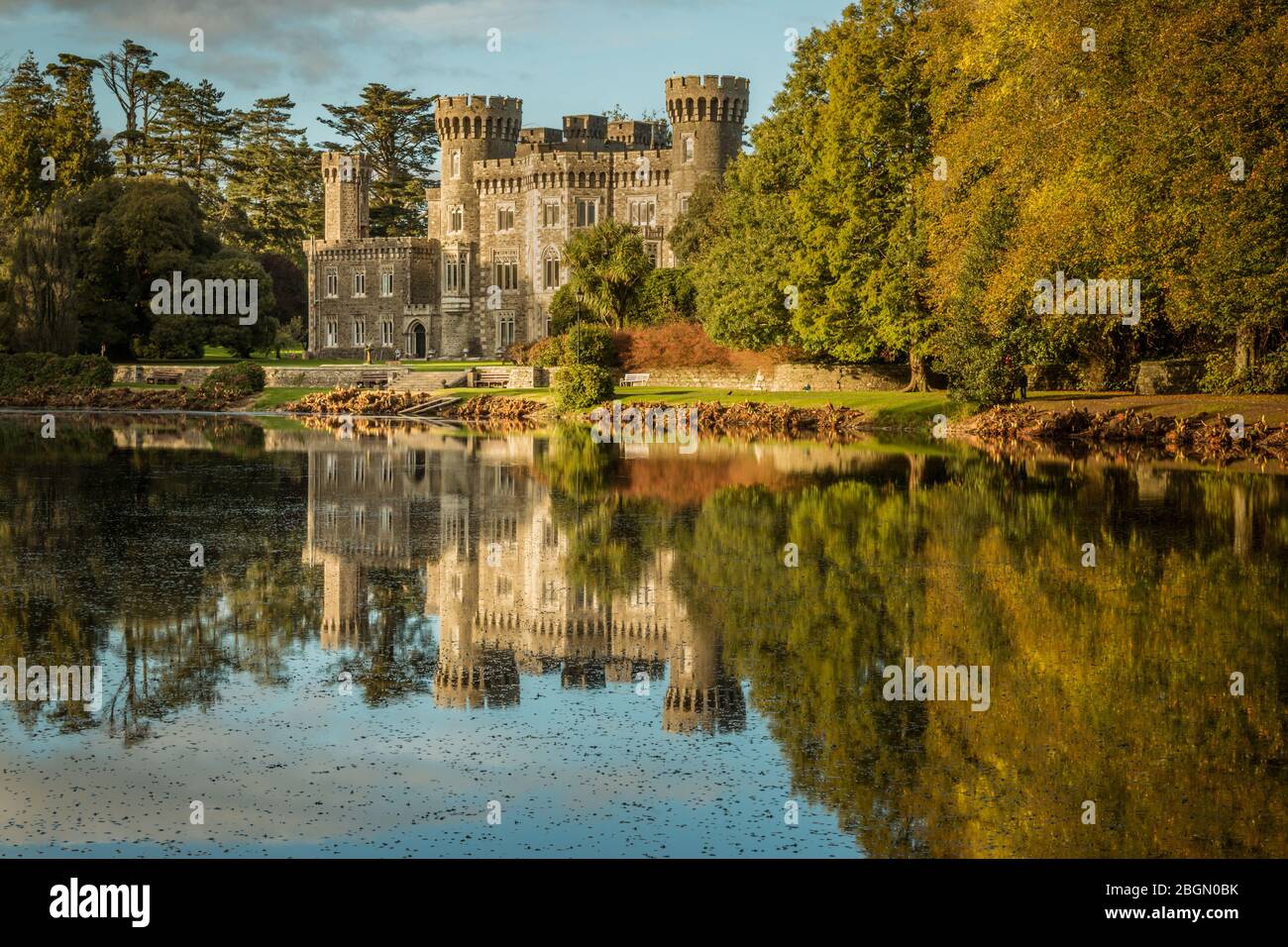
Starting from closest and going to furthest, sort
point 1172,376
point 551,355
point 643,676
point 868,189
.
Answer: point 643,676 < point 1172,376 < point 868,189 < point 551,355

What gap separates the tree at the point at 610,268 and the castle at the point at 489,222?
1587 centimetres

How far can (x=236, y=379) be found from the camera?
62594 millimetres

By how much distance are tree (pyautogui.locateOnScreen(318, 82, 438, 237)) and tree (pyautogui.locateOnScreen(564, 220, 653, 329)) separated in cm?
4217

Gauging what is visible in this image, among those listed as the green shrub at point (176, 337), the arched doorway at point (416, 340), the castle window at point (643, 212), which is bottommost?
the green shrub at point (176, 337)

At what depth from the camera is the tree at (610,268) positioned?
2827 inches

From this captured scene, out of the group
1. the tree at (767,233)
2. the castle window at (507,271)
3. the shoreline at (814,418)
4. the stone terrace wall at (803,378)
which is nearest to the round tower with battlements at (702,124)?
the castle window at (507,271)

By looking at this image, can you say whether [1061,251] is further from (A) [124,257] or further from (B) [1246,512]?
(A) [124,257]

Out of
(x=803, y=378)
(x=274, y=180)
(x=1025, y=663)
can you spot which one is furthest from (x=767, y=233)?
(x=274, y=180)

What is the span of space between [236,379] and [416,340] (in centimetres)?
3458

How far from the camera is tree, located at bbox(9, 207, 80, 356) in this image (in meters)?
63.2

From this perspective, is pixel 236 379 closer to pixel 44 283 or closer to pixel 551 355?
pixel 44 283

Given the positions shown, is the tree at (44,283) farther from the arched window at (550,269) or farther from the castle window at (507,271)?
the castle window at (507,271)

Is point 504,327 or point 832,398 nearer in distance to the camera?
point 832,398

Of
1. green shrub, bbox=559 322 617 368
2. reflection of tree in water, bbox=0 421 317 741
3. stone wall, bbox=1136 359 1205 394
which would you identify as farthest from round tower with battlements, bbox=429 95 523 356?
reflection of tree in water, bbox=0 421 317 741
